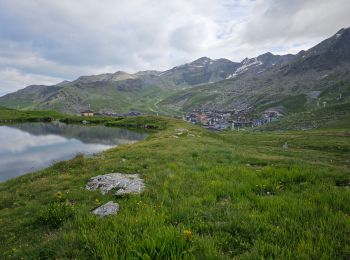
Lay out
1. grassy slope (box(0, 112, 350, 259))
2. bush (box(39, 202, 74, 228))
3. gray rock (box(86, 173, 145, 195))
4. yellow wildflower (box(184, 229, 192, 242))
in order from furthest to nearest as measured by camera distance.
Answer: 1. gray rock (box(86, 173, 145, 195))
2. bush (box(39, 202, 74, 228))
3. yellow wildflower (box(184, 229, 192, 242))
4. grassy slope (box(0, 112, 350, 259))

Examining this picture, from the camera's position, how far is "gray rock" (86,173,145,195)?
44.1 ft

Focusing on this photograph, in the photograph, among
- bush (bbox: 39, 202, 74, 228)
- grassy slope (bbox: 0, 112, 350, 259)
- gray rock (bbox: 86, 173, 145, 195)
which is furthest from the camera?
gray rock (bbox: 86, 173, 145, 195)

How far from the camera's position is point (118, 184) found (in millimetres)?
14805

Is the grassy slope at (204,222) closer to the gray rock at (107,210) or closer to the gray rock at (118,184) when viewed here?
the gray rock at (107,210)

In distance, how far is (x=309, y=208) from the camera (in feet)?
30.1

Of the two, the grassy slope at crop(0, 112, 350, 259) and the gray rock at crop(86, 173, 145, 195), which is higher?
the grassy slope at crop(0, 112, 350, 259)

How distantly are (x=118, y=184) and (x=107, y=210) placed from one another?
14.2 feet

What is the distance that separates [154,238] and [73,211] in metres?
5.26

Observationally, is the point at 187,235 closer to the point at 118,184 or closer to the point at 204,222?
the point at 204,222

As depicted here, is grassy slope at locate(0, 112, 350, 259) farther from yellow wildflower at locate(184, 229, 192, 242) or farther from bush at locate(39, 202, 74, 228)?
bush at locate(39, 202, 74, 228)

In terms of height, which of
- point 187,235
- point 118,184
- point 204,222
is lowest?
point 118,184

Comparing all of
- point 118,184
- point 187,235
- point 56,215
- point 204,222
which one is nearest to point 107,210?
point 56,215

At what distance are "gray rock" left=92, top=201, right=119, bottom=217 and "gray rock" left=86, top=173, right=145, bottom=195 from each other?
5.91 feet

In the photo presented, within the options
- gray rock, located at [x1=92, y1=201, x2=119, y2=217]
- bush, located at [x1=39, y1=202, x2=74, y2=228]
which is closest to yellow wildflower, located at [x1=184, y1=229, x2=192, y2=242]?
gray rock, located at [x1=92, y1=201, x2=119, y2=217]
